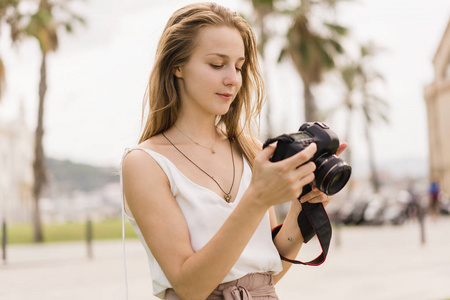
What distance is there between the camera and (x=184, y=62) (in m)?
1.73

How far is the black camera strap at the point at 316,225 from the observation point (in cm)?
176

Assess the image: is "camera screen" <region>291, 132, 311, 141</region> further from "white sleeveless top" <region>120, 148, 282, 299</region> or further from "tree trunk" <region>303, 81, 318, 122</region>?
"tree trunk" <region>303, 81, 318, 122</region>

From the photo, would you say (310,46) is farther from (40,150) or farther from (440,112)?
(440,112)

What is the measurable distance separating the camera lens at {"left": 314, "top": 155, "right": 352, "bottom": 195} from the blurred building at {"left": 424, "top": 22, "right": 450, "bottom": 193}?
3435 cm

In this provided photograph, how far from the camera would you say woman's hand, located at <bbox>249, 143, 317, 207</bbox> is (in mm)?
1363

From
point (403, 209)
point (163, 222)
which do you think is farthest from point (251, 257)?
point (403, 209)

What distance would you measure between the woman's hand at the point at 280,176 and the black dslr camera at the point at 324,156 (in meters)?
0.09

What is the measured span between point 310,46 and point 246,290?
16.7m

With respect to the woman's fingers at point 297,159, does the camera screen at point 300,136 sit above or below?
above

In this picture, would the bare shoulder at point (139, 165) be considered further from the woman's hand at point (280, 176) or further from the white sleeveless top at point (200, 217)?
the woman's hand at point (280, 176)

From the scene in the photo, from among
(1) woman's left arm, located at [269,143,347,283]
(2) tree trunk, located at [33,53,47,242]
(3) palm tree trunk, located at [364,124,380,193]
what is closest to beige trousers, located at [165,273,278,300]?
(1) woman's left arm, located at [269,143,347,283]

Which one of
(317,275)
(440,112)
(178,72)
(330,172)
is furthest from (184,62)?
(440,112)

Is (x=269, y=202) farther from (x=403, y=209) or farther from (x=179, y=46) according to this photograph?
(x=403, y=209)

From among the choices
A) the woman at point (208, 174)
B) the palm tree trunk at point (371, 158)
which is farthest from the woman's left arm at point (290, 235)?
the palm tree trunk at point (371, 158)
